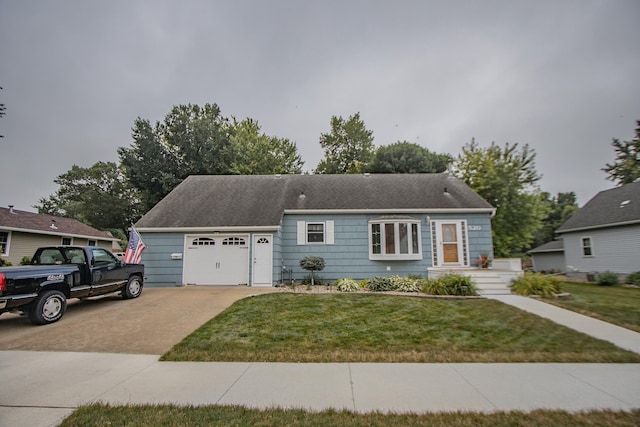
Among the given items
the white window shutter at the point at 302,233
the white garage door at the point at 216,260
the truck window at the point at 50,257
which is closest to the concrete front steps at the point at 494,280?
the white window shutter at the point at 302,233

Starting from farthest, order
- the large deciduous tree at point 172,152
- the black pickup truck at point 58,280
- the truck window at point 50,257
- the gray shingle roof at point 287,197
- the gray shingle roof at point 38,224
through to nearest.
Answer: the large deciduous tree at point 172,152, the gray shingle roof at point 38,224, the gray shingle roof at point 287,197, the truck window at point 50,257, the black pickup truck at point 58,280

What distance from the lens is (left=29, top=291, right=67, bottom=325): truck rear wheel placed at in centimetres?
636

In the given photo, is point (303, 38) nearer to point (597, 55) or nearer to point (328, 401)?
point (597, 55)

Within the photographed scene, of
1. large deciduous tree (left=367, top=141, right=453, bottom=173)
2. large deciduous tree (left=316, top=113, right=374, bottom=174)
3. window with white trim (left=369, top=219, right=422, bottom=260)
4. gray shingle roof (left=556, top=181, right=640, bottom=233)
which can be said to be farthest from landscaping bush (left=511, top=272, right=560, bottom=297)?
large deciduous tree (left=316, top=113, right=374, bottom=174)

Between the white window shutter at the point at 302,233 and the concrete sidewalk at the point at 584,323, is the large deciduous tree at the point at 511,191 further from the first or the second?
the white window shutter at the point at 302,233

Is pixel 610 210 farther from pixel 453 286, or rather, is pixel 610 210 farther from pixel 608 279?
pixel 453 286

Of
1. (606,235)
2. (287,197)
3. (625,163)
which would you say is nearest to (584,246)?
(606,235)

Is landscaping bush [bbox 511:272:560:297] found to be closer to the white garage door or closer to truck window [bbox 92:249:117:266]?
the white garage door

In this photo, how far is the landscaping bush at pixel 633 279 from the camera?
13570 mm

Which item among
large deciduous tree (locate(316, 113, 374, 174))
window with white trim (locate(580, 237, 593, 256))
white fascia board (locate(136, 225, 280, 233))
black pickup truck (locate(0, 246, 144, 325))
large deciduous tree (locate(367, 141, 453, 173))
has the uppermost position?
large deciduous tree (locate(316, 113, 374, 174))

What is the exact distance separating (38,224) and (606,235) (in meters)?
34.7

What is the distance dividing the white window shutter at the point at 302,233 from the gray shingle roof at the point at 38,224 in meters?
16.9

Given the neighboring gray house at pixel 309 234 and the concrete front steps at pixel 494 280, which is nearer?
the concrete front steps at pixel 494 280

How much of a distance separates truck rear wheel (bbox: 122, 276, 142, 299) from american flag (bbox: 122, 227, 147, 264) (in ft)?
3.81
